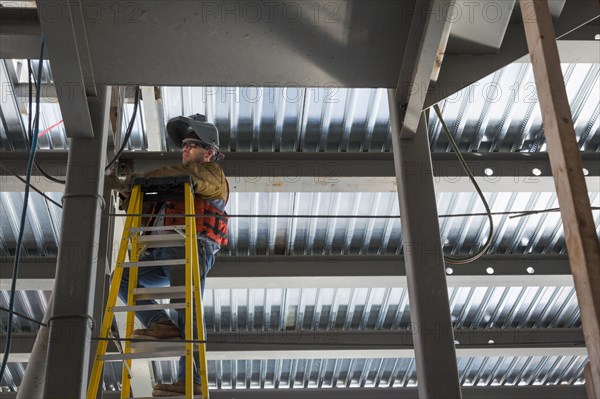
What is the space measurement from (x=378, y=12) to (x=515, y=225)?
4.49 metres

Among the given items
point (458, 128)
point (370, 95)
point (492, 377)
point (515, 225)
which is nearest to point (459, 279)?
point (515, 225)

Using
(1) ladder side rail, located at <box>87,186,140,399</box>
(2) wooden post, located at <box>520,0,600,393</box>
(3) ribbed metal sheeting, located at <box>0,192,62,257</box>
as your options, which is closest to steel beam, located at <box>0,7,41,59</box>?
(1) ladder side rail, located at <box>87,186,140,399</box>

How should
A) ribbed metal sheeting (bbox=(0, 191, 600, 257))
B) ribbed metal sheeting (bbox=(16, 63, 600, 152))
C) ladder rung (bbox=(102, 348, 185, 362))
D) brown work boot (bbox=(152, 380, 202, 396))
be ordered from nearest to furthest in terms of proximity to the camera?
ladder rung (bbox=(102, 348, 185, 362)), brown work boot (bbox=(152, 380, 202, 396)), ribbed metal sheeting (bbox=(16, 63, 600, 152)), ribbed metal sheeting (bbox=(0, 191, 600, 257))

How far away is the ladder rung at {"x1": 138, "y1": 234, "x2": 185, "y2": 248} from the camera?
5.83 meters

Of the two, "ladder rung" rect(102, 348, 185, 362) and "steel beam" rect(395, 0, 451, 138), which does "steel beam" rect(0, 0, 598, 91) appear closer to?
"steel beam" rect(395, 0, 451, 138)

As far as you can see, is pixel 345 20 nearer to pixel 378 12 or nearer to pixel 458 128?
pixel 378 12

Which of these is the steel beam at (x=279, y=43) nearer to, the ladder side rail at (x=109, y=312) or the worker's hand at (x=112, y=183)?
the ladder side rail at (x=109, y=312)

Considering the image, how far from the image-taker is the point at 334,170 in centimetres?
743

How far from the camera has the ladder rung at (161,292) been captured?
5.52m

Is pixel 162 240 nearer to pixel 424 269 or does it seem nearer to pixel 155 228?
pixel 155 228

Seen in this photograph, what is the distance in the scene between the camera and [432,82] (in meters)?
5.11

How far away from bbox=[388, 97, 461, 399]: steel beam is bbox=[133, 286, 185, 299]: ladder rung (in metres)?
1.74

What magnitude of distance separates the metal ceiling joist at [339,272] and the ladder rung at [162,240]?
2342 millimetres

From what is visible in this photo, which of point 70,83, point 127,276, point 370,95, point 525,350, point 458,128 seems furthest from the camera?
point 525,350
